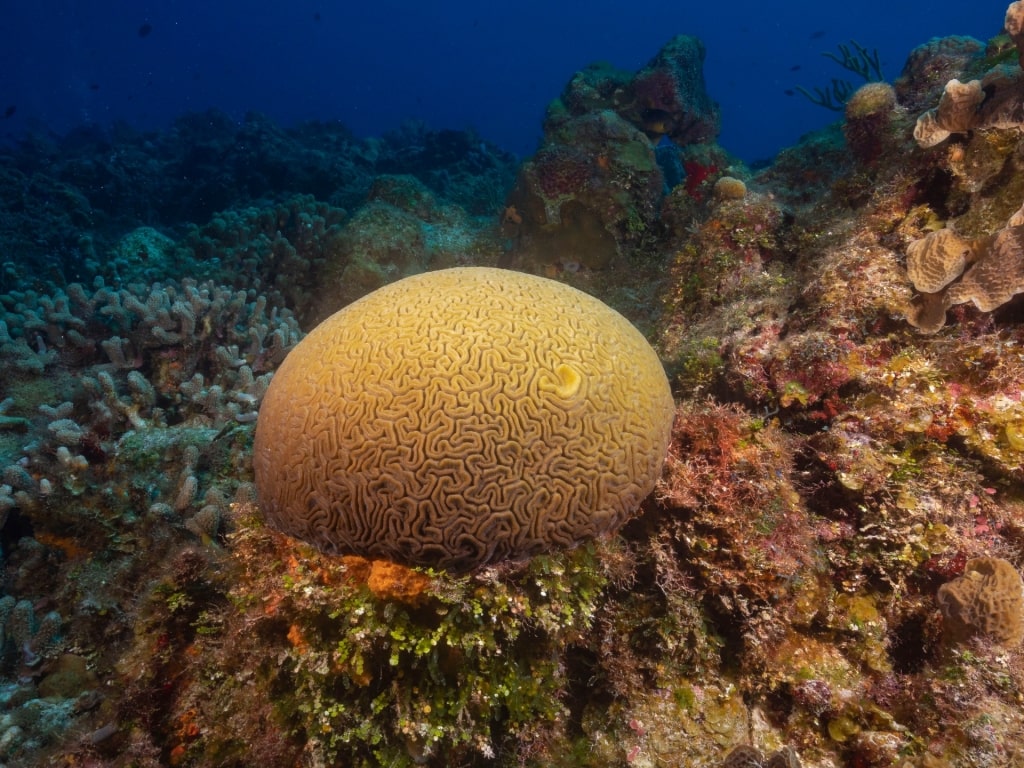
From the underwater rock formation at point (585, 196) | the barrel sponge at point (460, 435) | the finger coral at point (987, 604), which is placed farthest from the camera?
the underwater rock formation at point (585, 196)

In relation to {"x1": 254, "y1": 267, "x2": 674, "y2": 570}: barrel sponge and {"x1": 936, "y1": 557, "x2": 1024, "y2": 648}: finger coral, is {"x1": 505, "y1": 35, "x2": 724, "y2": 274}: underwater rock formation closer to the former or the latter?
{"x1": 254, "y1": 267, "x2": 674, "y2": 570}: barrel sponge

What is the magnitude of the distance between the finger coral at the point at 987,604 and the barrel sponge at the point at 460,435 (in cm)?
161

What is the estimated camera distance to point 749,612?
2990 mm

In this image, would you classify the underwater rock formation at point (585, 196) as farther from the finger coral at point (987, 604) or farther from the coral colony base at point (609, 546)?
the finger coral at point (987, 604)

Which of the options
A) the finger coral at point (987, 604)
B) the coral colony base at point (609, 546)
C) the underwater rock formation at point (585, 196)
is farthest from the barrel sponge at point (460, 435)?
the underwater rock formation at point (585, 196)

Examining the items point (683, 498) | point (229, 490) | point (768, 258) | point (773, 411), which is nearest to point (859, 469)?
point (773, 411)

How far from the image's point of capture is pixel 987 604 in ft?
8.22

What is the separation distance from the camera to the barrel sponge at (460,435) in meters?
2.73

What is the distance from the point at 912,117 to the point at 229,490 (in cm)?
728

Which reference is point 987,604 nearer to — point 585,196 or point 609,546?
point 609,546

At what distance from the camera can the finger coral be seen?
2486 millimetres

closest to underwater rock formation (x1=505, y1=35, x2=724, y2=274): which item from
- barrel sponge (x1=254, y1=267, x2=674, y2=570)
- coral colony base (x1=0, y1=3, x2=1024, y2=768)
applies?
coral colony base (x1=0, y1=3, x2=1024, y2=768)

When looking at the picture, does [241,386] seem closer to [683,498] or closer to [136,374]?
[136,374]

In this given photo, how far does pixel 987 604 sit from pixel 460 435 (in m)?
2.83
